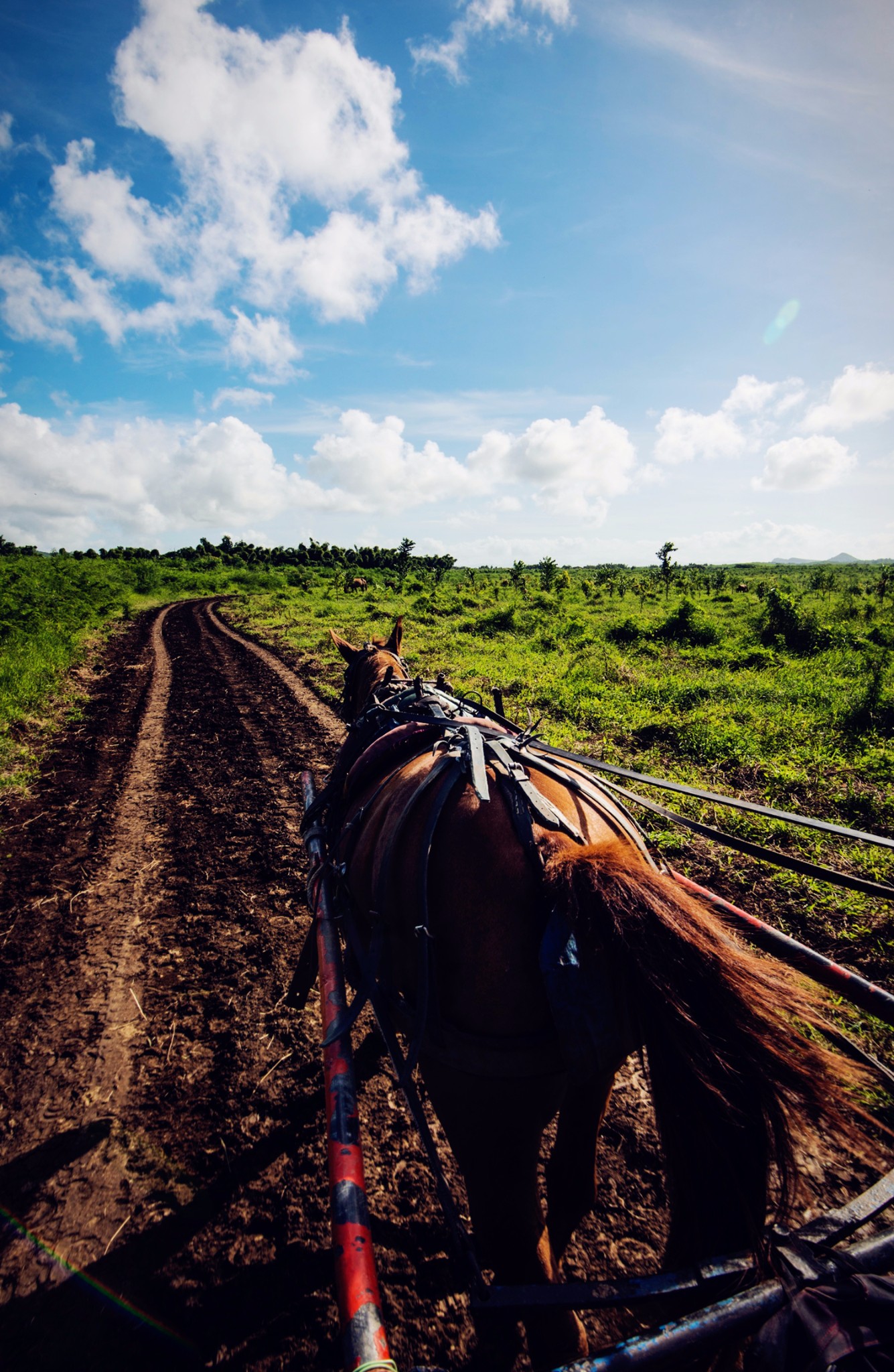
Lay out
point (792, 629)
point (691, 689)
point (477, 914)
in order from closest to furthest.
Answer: point (477, 914)
point (691, 689)
point (792, 629)

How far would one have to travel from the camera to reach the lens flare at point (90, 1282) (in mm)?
1733

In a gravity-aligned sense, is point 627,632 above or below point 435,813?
above

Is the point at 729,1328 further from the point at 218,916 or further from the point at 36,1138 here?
the point at 218,916

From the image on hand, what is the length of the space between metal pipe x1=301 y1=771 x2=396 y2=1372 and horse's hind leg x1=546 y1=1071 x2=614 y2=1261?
0.64 meters

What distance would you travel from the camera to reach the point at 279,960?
3.38 m

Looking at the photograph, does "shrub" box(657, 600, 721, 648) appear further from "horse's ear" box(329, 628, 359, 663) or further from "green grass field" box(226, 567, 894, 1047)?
"horse's ear" box(329, 628, 359, 663)

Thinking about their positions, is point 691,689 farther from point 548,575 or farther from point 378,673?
point 548,575

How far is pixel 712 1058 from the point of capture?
123cm

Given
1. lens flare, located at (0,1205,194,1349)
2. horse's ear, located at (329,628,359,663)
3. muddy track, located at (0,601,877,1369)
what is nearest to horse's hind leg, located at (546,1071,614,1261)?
muddy track, located at (0,601,877,1369)

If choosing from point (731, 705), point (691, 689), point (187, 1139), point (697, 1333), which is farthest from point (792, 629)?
point (187, 1139)

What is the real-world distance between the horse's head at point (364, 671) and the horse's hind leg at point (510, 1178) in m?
2.35

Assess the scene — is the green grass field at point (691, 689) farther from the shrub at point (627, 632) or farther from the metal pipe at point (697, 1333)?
the metal pipe at point (697, 1333)

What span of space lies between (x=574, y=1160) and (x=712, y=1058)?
2.81ft

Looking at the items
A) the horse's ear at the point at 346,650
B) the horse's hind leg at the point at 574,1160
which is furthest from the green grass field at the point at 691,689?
the horse's ear at the point at 346,650
